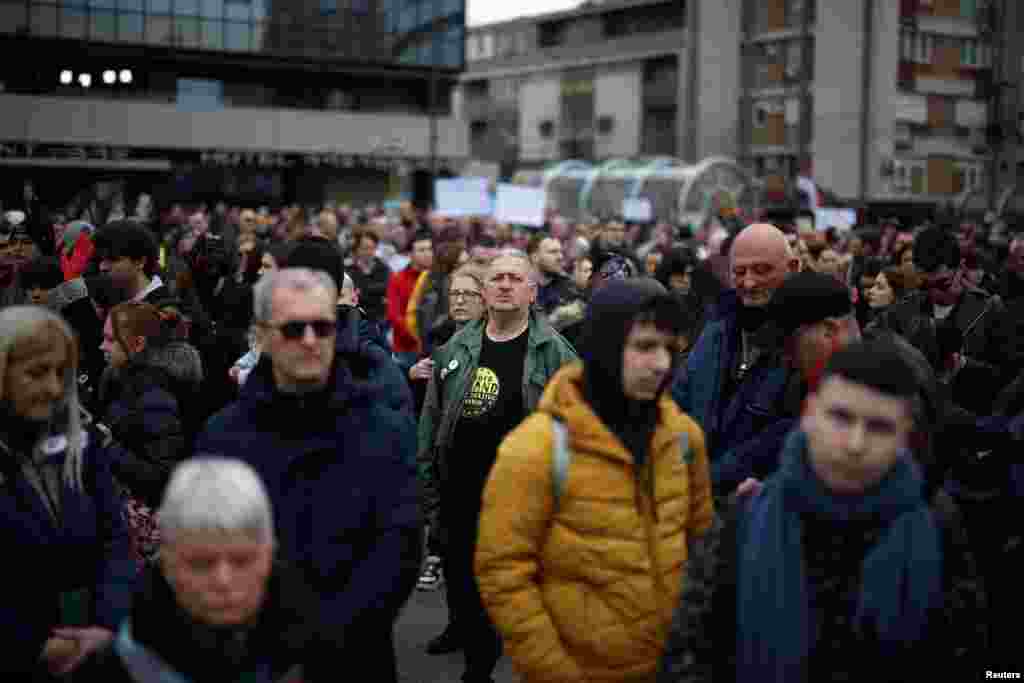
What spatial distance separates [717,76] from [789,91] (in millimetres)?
5509

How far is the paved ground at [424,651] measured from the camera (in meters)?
6.41

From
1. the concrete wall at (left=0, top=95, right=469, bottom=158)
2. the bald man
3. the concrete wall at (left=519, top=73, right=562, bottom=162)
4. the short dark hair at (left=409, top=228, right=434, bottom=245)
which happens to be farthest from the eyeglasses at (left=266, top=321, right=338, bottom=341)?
the concrete wall at (left=519, top=73, right=562, bottom=162)

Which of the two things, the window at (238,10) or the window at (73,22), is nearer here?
the window at (73,22)

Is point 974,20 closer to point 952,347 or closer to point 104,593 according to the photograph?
point 952,347

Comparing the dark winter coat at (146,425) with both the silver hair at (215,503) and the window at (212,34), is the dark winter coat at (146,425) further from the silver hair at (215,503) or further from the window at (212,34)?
the window at (212,34)

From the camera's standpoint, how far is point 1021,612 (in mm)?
4113

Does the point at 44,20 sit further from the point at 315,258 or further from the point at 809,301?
the point at 809,301

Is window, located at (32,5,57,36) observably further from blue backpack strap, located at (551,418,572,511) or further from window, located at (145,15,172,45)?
blue backpack strap, located at (551,418,572,511)

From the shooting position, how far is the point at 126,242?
6566 mm

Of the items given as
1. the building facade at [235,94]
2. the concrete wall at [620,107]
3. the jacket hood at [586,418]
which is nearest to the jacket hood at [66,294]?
the jacket hood at [586,418]

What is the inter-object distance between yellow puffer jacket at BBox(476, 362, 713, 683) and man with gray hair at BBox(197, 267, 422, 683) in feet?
0.96

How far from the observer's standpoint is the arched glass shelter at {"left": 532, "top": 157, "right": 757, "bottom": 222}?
1695 inches

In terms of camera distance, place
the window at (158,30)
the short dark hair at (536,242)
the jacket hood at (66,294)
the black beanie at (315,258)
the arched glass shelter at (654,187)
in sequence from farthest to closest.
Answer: the window at (158,30)
the arched glass shelter at (654,187)
the short dark hair at (536,242)
the jacket hood at (66,294)
the black beanie at (315,258)

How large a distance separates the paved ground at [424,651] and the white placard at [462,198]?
45.8 feet
